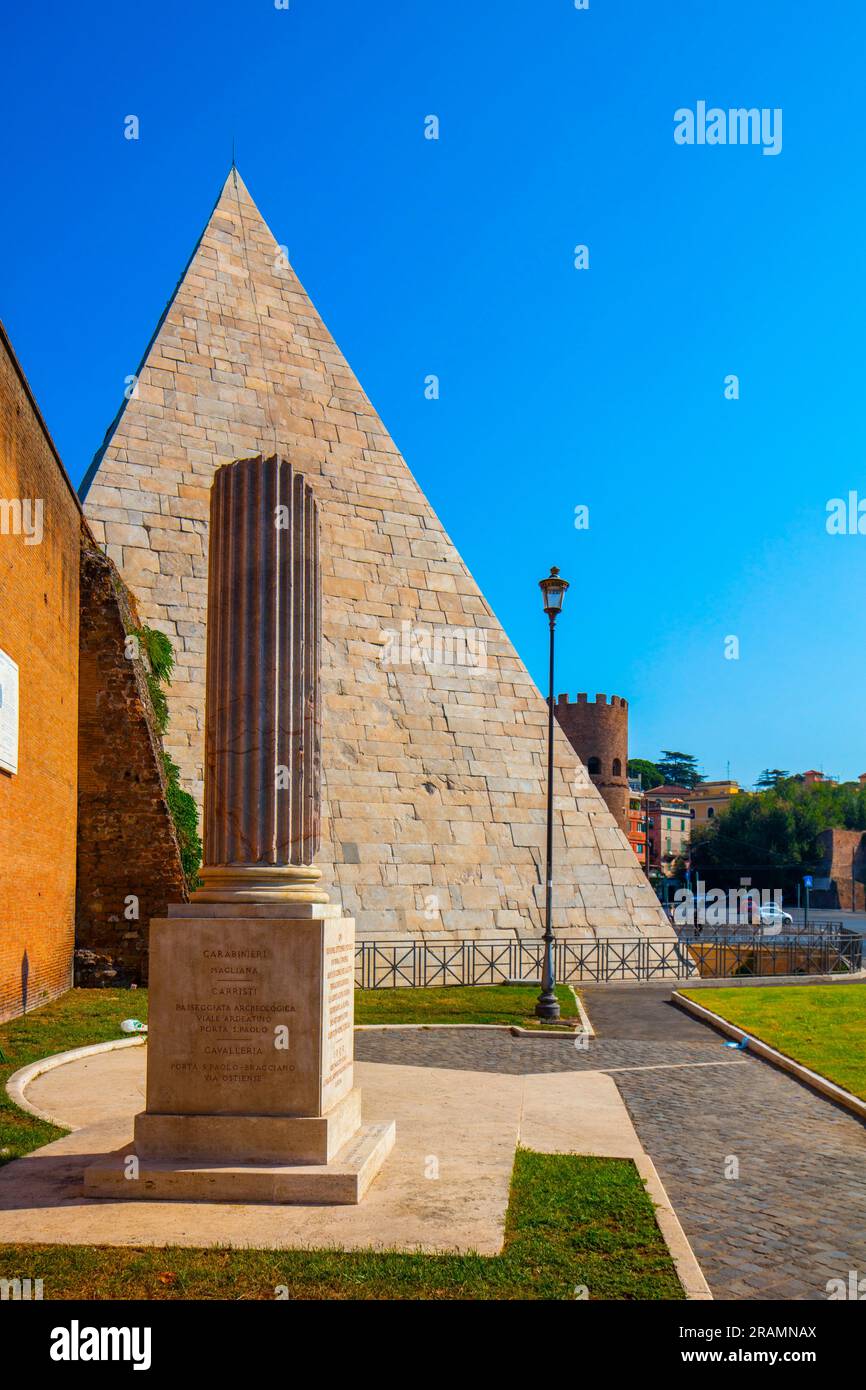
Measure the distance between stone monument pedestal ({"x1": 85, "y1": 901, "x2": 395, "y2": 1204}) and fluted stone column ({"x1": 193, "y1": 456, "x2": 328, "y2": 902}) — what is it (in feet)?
1.04

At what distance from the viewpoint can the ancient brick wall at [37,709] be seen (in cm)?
1241

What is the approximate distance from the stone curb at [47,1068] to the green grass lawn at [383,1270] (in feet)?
10.0

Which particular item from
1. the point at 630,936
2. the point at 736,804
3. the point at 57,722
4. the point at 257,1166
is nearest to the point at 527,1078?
the point at 257,1166

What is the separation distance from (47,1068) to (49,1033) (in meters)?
1.97

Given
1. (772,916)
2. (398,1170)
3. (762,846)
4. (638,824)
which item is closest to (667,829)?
(638,824)

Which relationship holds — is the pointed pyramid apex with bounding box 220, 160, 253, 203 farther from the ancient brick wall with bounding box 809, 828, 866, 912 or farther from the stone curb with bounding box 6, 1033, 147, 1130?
the ancient brick wall with bounding box 809, 828, 866, 912

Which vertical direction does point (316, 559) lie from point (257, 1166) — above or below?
above

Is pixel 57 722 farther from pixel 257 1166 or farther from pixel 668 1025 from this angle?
pixel 257 1166

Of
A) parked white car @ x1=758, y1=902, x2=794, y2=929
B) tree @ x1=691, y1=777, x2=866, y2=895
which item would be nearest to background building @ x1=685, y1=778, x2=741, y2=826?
tree @ x1=691, y1=777, x2=866, y2=895

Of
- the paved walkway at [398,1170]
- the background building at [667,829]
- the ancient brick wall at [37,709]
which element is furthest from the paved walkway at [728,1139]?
the background building at [667,829]

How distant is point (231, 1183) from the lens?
5621 mm

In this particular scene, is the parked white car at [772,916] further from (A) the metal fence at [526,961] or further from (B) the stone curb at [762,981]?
(B) the stone curb at [762,981]
